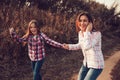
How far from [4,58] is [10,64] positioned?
0.24 m

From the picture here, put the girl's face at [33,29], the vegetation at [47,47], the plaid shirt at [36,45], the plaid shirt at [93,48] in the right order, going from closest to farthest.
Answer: the plaid shirt at [93,48]
the girl's face at [33,29]
the plaid shirt at [36,45]
the vegetation at [47,47]

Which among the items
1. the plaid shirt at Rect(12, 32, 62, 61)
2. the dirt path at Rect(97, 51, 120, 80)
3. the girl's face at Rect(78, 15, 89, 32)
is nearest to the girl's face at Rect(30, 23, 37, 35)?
the plaid shirt at Rect(12, 32, 62, 61)

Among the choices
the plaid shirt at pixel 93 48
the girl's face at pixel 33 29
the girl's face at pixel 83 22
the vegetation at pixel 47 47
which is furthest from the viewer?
the vegetation at pixel 47 47

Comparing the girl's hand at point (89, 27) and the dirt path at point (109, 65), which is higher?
the girl's hand at point (89, 27)

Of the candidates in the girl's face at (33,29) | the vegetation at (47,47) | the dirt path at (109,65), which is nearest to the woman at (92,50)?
the girl's face at (33,29)

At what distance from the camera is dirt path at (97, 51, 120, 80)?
7.53m

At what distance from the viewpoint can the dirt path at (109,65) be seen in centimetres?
753

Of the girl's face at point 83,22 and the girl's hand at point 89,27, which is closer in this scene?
the girl's hand at point 89,27

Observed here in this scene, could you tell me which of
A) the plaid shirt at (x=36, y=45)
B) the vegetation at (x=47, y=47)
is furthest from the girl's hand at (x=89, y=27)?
the vegetation at (x=47, y=47)

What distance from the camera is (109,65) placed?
913 centimetres

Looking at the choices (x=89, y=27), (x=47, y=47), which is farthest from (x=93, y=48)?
(x=47, y=47)

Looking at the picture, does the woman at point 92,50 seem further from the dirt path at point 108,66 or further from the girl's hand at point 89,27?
the dirt path at point 108,66

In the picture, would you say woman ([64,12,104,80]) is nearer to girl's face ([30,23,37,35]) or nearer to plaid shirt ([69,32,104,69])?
plaid shirt ([69,32,104,69])

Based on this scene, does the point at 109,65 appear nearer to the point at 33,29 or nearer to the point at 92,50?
the point at 33,29
